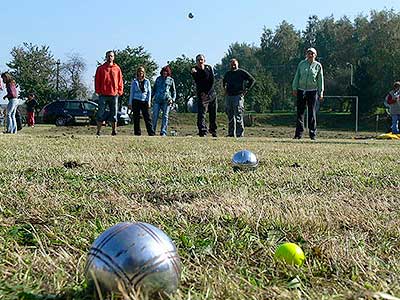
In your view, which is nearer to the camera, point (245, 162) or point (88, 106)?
point (245, 162)

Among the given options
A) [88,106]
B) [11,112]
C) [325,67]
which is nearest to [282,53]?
[325,67]

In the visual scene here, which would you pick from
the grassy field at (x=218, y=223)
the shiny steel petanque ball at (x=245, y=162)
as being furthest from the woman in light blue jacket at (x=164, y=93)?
the shiny steel petanque ball at (x=245, y=162)

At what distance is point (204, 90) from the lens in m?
14.5

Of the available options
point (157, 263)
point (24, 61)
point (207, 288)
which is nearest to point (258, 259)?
point (207, 288)

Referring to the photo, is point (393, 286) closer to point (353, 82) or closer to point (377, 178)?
point (377, 178)

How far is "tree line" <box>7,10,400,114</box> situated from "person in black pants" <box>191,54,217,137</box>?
38.0m

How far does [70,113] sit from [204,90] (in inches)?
914

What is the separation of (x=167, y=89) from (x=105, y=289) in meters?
13.2

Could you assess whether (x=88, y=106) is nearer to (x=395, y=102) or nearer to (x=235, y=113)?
(x=395, y=102)

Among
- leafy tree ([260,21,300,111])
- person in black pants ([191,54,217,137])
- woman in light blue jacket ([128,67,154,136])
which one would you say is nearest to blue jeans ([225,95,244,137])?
person in black pants ([191,54,217,137])

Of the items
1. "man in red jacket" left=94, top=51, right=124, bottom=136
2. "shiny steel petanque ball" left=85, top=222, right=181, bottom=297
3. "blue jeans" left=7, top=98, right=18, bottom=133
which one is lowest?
"blue jeans" left=7, top=98, right=18, bottom=133

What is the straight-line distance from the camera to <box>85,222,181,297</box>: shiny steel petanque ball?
1.85 metres

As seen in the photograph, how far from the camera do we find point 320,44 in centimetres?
8175

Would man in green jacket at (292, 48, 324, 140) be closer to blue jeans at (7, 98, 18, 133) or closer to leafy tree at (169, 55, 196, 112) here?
blue jeans at (7, 98, 18, 133)
